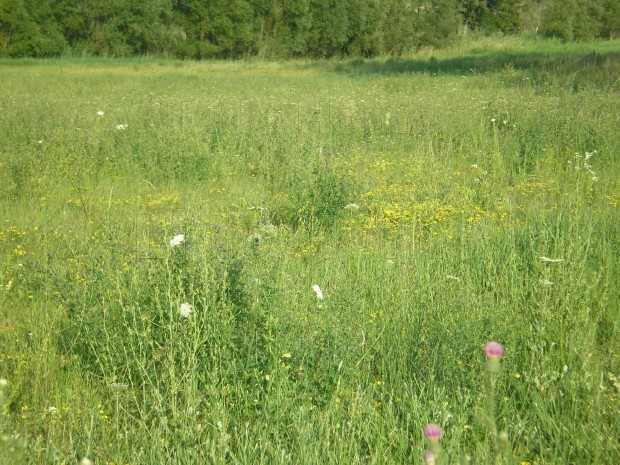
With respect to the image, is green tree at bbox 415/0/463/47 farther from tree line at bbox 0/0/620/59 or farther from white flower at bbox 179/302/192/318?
white flower at bbox 179/302/192/318

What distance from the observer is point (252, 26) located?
116ft

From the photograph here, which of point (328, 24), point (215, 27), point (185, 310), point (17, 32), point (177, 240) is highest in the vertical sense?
point (177, 240)

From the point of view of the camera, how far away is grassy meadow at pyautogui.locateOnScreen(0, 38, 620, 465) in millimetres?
2525

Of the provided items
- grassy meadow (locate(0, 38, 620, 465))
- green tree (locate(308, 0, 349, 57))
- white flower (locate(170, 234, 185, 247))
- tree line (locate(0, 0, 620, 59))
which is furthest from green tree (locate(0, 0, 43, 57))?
white flower (locate(170, 234, 185, 247))

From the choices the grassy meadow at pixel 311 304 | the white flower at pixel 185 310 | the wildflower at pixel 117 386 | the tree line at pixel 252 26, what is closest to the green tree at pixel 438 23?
the tree line at pixel 252 26

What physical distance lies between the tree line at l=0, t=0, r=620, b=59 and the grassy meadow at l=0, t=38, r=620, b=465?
27.5 meters

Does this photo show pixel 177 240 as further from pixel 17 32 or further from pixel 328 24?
pixel 328 24

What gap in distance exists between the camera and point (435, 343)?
306cm

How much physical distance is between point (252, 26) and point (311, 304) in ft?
112

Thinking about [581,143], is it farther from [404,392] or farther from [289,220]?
[404,392]

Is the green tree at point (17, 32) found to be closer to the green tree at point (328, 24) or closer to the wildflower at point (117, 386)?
the green tree at point (328, 24)

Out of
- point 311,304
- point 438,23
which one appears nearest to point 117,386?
point 311,304

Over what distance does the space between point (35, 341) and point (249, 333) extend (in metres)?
1.11

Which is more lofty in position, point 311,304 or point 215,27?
point 311,304
